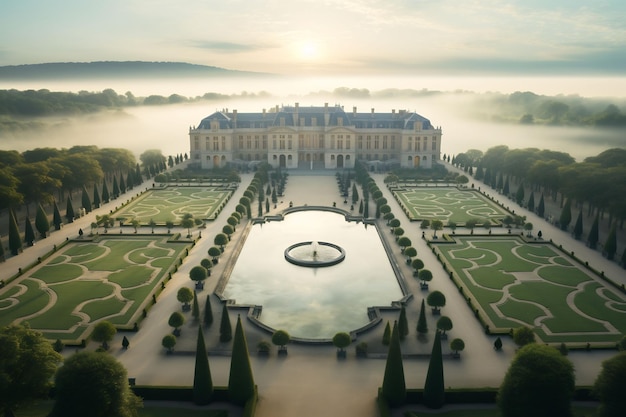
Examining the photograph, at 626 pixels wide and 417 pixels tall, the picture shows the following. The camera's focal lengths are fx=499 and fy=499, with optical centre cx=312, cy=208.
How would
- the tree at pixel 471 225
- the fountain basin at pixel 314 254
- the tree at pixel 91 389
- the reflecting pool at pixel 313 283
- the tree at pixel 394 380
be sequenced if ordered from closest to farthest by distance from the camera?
the tree at pixel 91 389 < the tree at pixel 394 380 < the reflecting pool at pixel 313 283 < the fountain basin at pixel 314 254 < the tree at pixel 471 225

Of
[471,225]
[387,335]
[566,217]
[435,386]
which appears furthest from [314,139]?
[435,386]

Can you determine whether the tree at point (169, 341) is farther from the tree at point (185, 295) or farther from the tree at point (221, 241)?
the tree at point (221, 241)

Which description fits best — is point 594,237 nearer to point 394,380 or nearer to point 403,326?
point 403,326

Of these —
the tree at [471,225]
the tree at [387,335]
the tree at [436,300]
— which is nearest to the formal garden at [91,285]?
the tree at [387,335]

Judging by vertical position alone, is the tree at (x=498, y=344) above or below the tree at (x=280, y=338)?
below

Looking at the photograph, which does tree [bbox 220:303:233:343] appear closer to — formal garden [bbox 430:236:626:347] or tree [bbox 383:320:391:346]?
tree [bbox 383:320:391:346]

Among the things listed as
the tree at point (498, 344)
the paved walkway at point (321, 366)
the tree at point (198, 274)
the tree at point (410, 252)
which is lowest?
the paved walkway at point (321, 366)

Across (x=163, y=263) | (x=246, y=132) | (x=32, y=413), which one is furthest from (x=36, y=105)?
(x=32, y=413)
